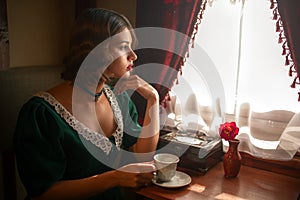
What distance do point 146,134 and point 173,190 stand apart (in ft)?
0.87

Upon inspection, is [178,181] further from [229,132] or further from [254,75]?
[254,75]

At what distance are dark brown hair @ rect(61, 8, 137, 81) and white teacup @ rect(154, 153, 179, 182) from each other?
1.57 ft

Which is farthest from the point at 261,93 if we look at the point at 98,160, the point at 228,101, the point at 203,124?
the point at 98,160

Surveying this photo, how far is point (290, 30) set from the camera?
1304 mm

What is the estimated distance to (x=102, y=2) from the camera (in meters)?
1.90

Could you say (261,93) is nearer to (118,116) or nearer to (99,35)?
(118,116)

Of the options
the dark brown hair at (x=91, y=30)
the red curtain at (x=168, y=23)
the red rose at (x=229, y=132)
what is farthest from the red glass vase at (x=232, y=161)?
the dark brown hair at (x=91, y=30)

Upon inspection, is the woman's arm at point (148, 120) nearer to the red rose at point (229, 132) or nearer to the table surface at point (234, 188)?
the table surface at point (234, 188)

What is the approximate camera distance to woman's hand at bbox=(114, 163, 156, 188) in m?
1.13

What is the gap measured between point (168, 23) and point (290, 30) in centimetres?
58

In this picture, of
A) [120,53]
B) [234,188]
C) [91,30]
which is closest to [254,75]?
[234,188]

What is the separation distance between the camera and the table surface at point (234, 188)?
1.21m

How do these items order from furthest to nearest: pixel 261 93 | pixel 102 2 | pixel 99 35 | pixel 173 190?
pixel 102 2, pixel 261 93, pixel 173 190, pixel 99 35

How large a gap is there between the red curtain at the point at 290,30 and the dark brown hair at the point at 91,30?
66 cm
